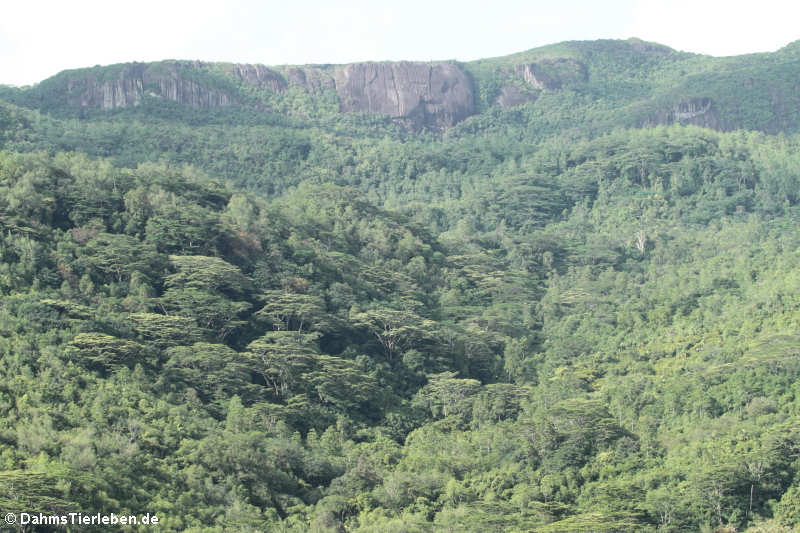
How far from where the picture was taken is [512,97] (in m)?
102

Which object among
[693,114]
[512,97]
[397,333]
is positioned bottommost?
[397,333]

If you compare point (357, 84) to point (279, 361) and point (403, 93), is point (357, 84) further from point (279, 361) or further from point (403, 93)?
point (279, 361)

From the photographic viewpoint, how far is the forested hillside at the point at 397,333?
34375 mm

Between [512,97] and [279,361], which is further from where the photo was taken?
[512,97]

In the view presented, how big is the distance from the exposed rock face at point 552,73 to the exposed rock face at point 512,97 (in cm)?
226

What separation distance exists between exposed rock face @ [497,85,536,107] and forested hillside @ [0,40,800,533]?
19168 mm

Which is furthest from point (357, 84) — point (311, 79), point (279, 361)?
point (279, 361)

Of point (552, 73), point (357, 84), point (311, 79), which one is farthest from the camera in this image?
point (552, 73)

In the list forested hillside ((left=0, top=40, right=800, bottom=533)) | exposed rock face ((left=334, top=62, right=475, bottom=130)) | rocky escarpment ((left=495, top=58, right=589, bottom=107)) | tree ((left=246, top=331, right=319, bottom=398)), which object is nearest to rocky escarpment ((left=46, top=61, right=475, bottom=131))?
exposed rock face ((left=334, top=62, right=475, bottom=130))

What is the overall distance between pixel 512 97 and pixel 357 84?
14545 millimetres

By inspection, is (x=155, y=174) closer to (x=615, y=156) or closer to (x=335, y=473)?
(x=335, y=473)

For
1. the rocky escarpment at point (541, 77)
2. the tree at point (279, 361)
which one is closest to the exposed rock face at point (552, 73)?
the rocky escarpment at point (541, 77)

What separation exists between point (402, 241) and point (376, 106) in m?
37.6

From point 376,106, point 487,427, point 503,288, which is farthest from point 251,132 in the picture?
point 487,427
